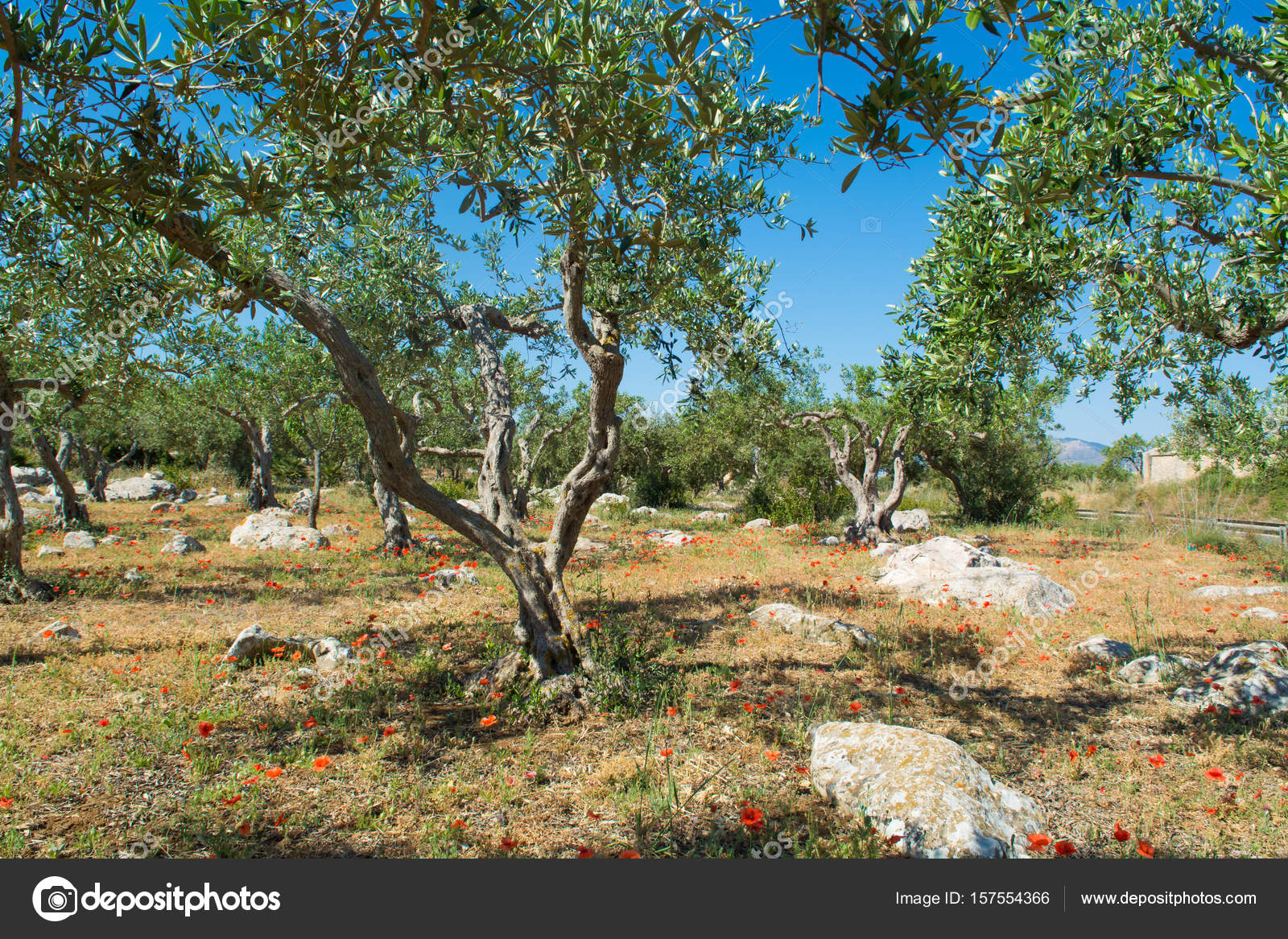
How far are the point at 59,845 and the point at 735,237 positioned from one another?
6124mm

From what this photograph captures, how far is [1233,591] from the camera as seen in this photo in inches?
382

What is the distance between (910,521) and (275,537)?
17.2 meters

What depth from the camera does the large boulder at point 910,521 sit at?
1956 centimetres

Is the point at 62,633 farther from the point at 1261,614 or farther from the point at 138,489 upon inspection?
the point at 138,489

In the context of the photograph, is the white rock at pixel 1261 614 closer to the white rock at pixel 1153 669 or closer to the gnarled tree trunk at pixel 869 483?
the white rock at pixel 1153 669

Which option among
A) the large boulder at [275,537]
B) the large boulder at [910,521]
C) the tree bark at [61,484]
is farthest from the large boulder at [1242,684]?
the tree bark at [61,484]

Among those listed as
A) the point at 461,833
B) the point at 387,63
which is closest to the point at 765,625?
the point at 461,833

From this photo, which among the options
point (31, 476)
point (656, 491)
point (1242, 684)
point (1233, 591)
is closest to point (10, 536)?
point (1242, 684)

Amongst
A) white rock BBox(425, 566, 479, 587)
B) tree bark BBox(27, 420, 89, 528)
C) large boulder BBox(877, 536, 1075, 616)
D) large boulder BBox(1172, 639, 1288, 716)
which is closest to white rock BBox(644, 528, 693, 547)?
large boulder BBox(877, 536, 1075, 616)

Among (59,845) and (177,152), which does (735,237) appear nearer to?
(177,152)

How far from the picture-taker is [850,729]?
438cm

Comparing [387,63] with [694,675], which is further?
[694,675]

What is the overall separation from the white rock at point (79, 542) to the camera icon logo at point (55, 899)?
12481mm

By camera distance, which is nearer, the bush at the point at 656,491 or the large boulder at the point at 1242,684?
the large boulder at the point at 1242,684
